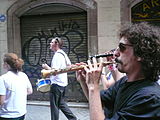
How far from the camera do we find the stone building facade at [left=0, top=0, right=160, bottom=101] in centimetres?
740

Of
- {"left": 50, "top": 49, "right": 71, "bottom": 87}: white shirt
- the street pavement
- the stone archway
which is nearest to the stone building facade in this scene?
the stone archway

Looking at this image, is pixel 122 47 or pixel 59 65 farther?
pixel 59 65

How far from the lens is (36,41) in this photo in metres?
8.52

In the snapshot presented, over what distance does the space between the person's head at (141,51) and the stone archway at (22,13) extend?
5.65m

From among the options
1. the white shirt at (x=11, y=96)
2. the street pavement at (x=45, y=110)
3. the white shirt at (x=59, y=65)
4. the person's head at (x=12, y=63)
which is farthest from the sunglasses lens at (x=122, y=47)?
the street pavement at (x=45, y=110)

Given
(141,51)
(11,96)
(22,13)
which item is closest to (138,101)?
(141,51)

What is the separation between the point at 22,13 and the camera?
Result: 8445 millimetres

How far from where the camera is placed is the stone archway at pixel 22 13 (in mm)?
7535

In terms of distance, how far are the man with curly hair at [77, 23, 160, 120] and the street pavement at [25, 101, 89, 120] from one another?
16.1ft

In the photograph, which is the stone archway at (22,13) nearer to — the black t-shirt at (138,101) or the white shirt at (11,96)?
the white shirt at (11,96)

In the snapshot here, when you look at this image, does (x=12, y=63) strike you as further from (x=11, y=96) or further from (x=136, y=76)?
(x=136, y=76)

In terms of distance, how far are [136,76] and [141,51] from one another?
0.17 metres

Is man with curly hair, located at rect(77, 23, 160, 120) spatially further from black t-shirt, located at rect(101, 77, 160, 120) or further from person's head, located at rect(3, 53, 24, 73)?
person's head, located at rect(3, 53, 24, 73)

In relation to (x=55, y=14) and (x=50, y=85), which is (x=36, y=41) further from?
(x=50, y=85)
